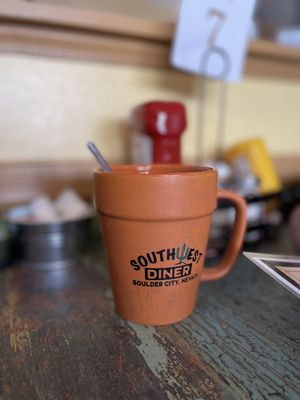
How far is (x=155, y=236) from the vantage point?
12.1 inches

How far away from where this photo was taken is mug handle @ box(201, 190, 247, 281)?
Result: 1.16ft

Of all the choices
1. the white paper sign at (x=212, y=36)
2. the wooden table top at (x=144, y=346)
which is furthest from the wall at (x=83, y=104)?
the wooden table top at (x=144, y=346)

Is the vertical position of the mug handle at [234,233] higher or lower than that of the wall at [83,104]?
lower

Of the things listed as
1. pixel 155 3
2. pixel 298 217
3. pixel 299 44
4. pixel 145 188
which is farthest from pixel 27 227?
pixel 299 44

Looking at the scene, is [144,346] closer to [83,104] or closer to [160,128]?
[160,128]

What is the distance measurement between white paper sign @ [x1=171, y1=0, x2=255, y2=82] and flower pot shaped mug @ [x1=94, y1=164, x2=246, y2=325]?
0.32m

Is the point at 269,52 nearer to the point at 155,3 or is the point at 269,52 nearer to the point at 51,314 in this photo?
the point at 155,3

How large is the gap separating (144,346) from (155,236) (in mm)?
97

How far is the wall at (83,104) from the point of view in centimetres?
57

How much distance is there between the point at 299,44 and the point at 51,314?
740 millimetres

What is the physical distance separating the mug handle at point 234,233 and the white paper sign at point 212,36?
33cm

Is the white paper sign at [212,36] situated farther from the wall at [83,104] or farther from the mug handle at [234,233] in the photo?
the mug handle at [234,233]

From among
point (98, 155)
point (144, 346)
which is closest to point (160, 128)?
point (98, 155)

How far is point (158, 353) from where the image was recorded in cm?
29
